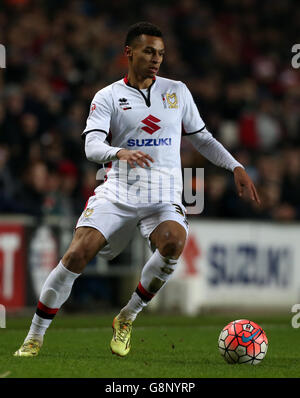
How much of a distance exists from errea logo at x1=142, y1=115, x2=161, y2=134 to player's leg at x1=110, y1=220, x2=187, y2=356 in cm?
69

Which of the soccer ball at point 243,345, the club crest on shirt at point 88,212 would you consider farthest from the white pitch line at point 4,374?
the soccer ball at point 243,345

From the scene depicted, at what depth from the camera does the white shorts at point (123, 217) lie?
21.4 ft

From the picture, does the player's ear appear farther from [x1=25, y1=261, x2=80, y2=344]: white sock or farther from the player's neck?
[x1=25, y1=261, x2=80, y2=344]: white sock

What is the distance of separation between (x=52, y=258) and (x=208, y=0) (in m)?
9.70

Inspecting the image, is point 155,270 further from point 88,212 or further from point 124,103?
Answer: point 124,103

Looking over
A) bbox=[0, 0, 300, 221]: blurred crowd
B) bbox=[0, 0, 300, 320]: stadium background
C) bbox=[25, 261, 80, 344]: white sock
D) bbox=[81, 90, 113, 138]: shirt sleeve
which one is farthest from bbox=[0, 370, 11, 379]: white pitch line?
bbox=[0, 0, 300, 221]: blurred crowd

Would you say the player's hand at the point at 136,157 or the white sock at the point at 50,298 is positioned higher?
the player's hand at the point at 136,157

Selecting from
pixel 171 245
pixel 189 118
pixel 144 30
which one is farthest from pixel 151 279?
pixel 144 30

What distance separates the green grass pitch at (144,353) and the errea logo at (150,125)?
5.45 feet

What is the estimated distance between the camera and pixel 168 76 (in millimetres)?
16188

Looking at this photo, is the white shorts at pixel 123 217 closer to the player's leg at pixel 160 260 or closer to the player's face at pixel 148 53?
the player's leg at pixel 160 260

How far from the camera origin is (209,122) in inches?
615

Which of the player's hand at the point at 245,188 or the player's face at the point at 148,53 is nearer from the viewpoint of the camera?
the player's hand at the point at 245,188

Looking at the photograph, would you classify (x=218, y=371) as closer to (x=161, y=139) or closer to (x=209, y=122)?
(x=161, y=139)
